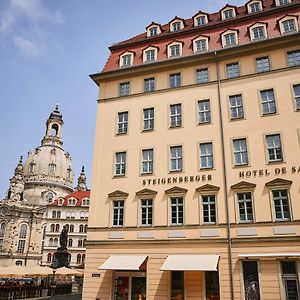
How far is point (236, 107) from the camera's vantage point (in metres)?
23.2

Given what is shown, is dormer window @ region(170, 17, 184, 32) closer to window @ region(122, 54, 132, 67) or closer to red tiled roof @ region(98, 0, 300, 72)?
red tiled roof @ region(98, 0, 300, 72)

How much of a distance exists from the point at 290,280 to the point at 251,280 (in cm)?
209

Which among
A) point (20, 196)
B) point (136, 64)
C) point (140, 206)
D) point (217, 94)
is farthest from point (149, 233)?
point (20, 196)

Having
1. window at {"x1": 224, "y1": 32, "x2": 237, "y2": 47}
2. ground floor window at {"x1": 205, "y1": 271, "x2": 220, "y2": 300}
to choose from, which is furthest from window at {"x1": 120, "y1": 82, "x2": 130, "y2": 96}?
ground floor window at {"x1": 205, "y1": 271, "x2": 220, "y2": 300}

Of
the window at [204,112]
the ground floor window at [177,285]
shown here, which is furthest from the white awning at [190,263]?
the window at [204,112]

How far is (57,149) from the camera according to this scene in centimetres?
11544

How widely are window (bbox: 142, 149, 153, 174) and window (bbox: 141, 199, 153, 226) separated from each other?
83.7 inches

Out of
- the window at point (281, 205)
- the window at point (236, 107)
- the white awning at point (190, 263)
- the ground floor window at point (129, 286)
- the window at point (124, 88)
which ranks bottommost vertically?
the ground floor window at point (129, 286)

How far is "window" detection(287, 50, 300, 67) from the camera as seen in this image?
22464mm

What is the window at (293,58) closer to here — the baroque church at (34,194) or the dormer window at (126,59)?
the dormer window at (126,59)

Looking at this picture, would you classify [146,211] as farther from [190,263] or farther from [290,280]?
[290,280]

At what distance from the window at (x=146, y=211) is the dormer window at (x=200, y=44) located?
1187 cm

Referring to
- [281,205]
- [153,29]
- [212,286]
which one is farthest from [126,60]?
[212,286]

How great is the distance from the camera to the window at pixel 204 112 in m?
23.7
